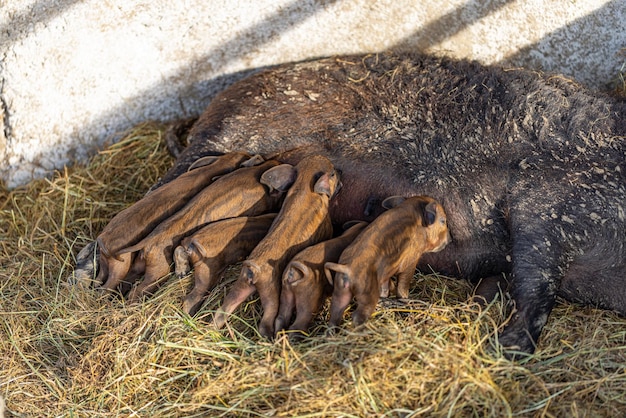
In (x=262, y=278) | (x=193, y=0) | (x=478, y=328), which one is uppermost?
(x=193, y=0)

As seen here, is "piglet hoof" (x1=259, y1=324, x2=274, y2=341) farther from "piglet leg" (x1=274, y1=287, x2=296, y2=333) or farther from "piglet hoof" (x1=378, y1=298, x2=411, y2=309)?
"piglet hoof" (x1=378, y1=298, x2=411, y2=309)

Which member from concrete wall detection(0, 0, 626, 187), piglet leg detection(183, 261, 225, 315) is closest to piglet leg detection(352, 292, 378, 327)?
piglet leg detection(183, 261, 225, 315)

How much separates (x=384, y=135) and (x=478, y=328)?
1191 millimetres

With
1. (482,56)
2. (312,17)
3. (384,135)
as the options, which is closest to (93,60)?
(312,17)

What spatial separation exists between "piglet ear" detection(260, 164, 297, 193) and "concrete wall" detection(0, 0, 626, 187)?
1.20 metres

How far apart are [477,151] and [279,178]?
95cm

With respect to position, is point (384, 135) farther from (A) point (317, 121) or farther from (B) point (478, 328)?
(B) point (478, 328)

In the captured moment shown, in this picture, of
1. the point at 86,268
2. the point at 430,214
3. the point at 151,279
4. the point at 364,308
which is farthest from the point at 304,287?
the point at 86,268

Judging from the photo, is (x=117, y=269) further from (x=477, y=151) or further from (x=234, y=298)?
(x=477, y=151)

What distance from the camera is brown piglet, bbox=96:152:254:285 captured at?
3.61 meters

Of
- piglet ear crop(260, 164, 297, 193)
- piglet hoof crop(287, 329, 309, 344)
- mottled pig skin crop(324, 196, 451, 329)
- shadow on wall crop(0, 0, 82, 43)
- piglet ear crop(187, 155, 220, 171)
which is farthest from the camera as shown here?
shadow on wall crop(0, 0, 82, 43)

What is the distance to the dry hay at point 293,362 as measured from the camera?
2.89 meters

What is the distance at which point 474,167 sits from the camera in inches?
146

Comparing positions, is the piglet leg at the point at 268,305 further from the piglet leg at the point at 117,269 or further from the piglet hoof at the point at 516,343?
the piglet hoof at the point at 516,343
